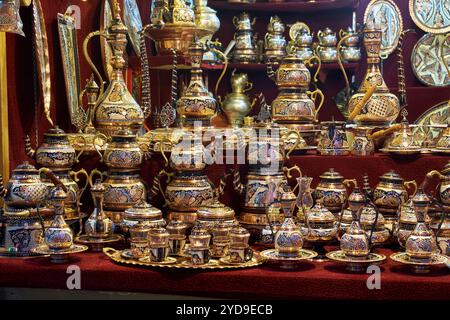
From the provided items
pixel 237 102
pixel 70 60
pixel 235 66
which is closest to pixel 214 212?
pixel 70 60

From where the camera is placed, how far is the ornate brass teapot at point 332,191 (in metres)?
2.83

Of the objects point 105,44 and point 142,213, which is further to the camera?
point 105,44

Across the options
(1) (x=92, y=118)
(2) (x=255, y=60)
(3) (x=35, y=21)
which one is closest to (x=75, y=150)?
(1) (x=92, y=118)

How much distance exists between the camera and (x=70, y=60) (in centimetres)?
351

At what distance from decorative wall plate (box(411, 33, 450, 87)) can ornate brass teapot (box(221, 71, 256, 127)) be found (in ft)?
3.65

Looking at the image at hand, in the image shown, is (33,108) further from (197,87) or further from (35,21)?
(197,87)

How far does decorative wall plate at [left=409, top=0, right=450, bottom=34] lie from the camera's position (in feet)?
16.6

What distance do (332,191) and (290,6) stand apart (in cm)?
291

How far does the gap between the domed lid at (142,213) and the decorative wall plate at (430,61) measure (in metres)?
2.97

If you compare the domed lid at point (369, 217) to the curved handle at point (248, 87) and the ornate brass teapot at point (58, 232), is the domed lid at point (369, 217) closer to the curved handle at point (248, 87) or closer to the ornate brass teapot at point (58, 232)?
the ornate brass teapot at point (58, 232)

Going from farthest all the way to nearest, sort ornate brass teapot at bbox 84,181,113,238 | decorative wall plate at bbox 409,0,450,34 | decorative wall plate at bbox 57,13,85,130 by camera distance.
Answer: decorative wall plate at bbox 409,0,450,34 < decorative wall plate at bbox 57,13,85,130 < ornate brass teapot at bbox 84,181,113,238

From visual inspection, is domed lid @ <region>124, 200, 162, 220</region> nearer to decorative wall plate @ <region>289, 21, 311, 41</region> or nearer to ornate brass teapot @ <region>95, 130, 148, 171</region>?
ornate brass teapot @ <region>95, 130, 148, 171</region>

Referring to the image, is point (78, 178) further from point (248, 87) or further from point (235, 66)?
point (248, 87)

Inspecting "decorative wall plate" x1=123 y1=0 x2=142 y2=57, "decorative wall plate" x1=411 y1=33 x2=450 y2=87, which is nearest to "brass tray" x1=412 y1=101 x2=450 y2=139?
"decorative wall plate" x1=411 y1=33 x2=450 y2=87
